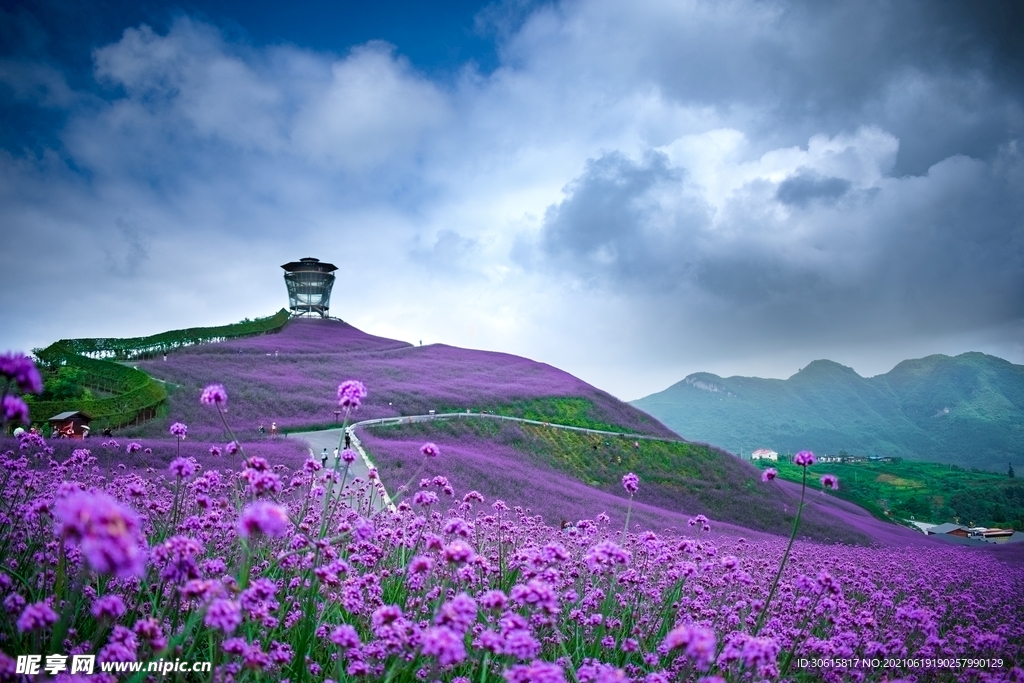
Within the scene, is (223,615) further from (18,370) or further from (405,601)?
(405,601)

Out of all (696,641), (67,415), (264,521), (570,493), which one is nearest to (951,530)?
(570,493)

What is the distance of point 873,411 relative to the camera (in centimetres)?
11350

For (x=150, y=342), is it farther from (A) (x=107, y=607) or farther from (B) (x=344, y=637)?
(B) (x=344, y=637)

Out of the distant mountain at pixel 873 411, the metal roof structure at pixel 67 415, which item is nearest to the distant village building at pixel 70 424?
the metal roof structure at pixel 67 415

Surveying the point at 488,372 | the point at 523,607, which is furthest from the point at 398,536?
the point at 488,372

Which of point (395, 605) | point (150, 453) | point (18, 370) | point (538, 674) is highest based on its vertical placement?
point (18, 370)

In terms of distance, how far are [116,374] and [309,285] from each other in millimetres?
37763

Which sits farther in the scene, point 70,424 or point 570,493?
point 570,493

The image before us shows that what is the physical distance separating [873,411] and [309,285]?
370 ft

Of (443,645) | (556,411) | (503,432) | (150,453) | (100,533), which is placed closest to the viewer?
(100,533)

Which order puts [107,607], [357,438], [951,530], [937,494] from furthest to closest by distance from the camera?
[937,494] → [951,530] → [357,438] → [107,607]

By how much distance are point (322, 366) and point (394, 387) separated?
749 cm

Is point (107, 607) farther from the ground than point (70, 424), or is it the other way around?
point (70, 424)

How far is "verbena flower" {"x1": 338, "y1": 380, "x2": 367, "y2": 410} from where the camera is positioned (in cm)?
358
